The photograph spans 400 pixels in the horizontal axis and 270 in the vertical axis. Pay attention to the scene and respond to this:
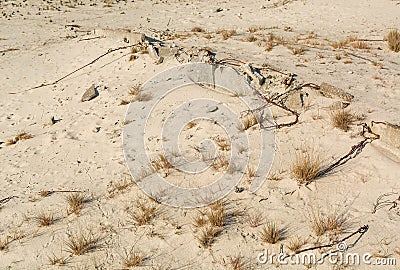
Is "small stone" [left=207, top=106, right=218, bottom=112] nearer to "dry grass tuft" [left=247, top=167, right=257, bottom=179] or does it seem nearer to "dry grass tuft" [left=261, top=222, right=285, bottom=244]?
"dry grass tuft" [left=247, top=167, right=257, bottom=179]

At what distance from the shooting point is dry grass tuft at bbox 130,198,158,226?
3.63m

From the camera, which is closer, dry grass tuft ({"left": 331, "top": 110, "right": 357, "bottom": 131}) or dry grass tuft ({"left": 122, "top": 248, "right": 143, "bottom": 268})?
dry grass tuft ({"left": 122, "top": 248, "right": 143, "bottom": 268})

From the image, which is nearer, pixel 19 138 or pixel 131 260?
pixel 131 260

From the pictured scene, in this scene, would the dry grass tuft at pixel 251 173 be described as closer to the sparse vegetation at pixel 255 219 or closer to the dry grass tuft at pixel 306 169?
the dry grass tuft at pixel 306 169

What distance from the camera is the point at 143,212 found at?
3.74m

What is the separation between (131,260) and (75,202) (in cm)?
119

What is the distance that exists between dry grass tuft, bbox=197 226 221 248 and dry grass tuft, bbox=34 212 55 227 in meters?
1.64

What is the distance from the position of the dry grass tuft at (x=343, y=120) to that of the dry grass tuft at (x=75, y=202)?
125 inches

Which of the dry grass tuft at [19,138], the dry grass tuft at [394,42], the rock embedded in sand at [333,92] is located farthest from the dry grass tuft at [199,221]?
the dry grass tuft at [394,42]

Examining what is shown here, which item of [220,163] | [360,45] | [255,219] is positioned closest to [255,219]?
[255,219]

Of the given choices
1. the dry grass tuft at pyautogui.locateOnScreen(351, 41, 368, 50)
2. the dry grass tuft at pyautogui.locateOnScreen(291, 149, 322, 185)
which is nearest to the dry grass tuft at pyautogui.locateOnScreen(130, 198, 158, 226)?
the dry grass tuft at pyautogui.locateOnScreen(291, 149, 322, 185)

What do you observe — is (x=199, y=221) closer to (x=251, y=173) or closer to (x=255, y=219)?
(x=255, y=219)

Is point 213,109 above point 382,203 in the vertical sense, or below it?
above

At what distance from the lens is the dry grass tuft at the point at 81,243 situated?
336 cm
